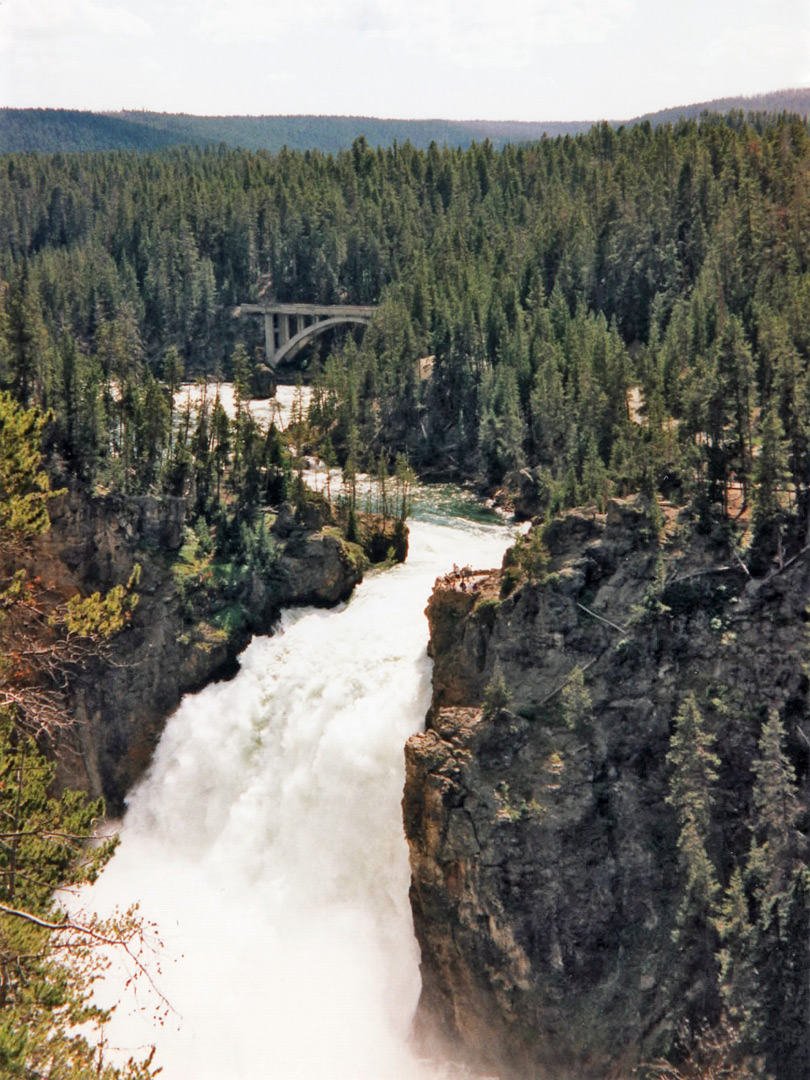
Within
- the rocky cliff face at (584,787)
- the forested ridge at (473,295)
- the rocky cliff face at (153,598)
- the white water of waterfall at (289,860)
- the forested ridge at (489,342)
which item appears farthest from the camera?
the forested ridge at (473,295)

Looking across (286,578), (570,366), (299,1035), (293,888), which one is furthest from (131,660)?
Result: (570,366)

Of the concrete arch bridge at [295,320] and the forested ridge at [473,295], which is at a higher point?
the forested ridge at [473,295]

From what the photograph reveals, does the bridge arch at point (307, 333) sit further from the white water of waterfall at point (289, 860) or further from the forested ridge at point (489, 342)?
the white water of waterfall at point (289, 860)

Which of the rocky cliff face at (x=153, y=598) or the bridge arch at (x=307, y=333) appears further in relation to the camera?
the bridge arch at (x=307, y=333)

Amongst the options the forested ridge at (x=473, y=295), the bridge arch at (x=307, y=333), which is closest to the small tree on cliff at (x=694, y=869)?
the forested ridge at (x=473, y=295)

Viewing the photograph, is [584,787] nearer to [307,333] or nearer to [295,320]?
[307,333]

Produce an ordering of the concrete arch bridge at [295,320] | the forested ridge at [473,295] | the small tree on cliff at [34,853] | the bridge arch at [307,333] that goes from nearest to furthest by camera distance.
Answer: the small tree on cliff at [34,853]
the forested ridge at [473,295]
the bridge arch at [307,333]
the concrete arch bridge at [295,320]
